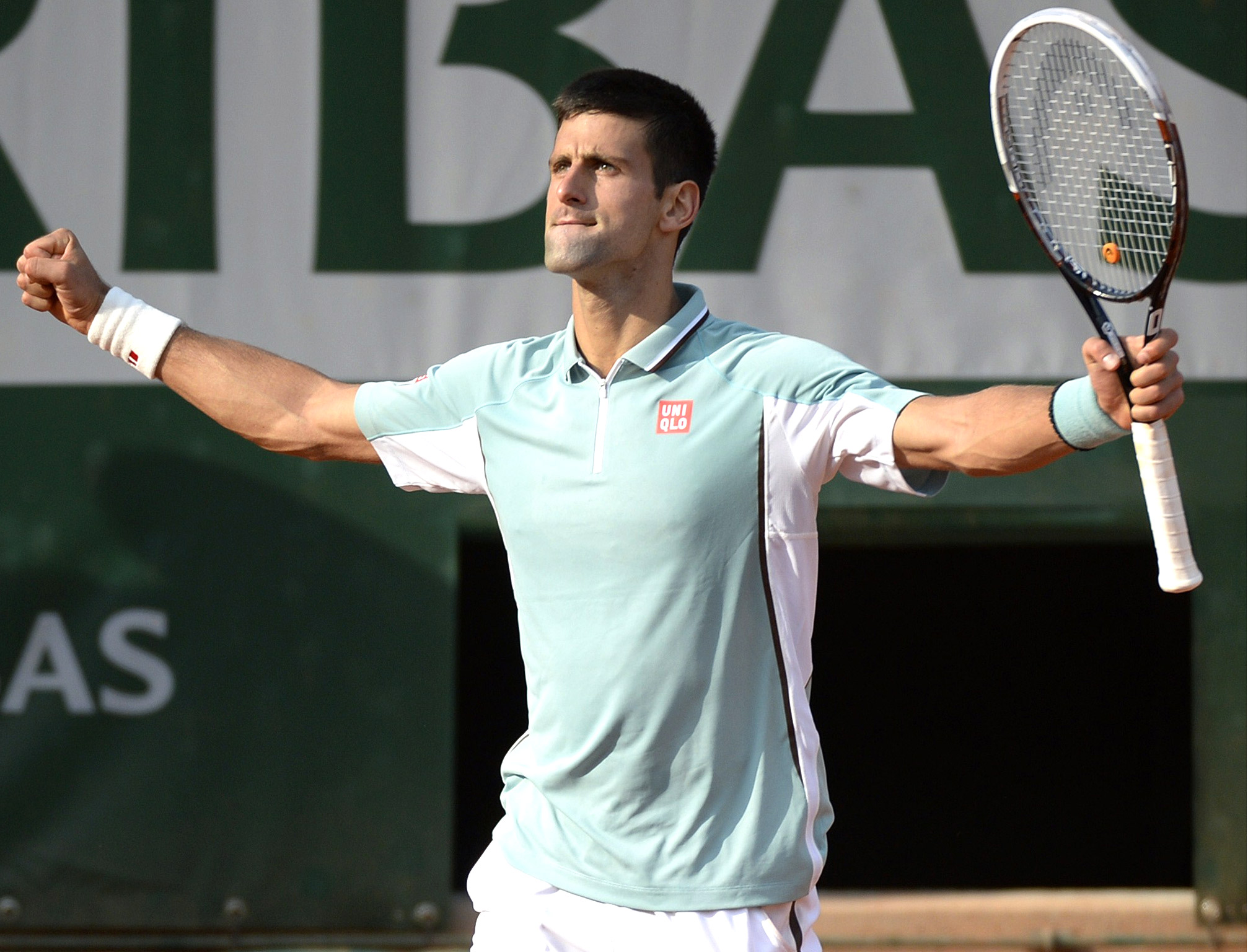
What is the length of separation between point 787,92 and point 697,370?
101 inches

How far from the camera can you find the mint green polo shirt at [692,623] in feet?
7.61

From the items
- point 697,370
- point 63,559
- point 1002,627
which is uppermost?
point 697,370

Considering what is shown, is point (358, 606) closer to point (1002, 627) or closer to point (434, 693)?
point (434, 693)

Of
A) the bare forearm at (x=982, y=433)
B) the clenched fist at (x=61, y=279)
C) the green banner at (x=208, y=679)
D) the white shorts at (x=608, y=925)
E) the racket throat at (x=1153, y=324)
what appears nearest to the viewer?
the racket throat at (x=1153, y=324)

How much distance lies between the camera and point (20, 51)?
187 inches

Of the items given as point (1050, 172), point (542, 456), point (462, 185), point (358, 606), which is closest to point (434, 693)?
point (358, 606)

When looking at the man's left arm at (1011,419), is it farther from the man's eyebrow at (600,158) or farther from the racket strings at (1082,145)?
the man's eyebrow at (600,158)

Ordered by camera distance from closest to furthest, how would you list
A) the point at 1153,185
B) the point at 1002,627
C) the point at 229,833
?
the point at 1153,185
the point at 229,833
the point at 1002,627

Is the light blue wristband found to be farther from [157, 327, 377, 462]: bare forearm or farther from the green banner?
the green banner

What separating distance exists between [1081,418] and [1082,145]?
0.76 metres

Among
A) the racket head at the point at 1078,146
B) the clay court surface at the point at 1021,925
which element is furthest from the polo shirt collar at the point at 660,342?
the clay court surface at the point at 1021,925

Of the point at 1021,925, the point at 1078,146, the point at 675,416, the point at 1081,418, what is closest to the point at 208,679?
the point at 1021,925

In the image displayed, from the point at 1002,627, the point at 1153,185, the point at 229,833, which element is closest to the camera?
the point at 1153,185

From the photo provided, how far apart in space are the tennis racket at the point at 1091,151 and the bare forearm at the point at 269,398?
Answer: 45.9 inches
